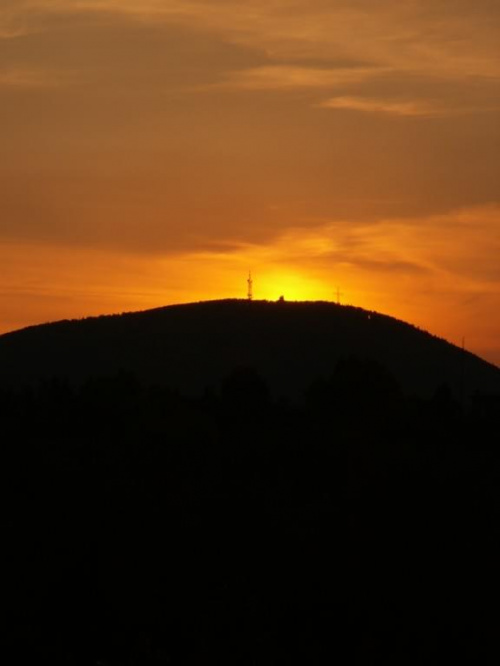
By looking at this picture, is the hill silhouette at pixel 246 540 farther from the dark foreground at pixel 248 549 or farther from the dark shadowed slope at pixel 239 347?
the dark shadowed slope at pixel 239 347

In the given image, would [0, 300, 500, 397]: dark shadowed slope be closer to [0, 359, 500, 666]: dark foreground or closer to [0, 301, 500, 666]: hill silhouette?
[0, 301, 500, 666]: hill silhouette

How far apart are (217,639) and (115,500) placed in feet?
30.5

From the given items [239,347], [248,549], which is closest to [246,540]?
[248,549]

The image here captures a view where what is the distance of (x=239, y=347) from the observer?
489 ft

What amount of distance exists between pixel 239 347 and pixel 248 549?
125 m

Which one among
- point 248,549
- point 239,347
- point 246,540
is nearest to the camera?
point 248,549

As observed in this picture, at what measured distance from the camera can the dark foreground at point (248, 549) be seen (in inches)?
744

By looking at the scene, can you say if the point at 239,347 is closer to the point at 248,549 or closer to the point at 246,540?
the point at 246,540

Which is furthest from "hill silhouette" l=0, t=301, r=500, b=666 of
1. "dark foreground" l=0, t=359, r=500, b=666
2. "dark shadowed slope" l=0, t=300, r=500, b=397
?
"dark shadowed slope" l=0, t=300, r=500, b=397

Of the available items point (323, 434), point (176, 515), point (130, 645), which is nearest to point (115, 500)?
point (176, 515)

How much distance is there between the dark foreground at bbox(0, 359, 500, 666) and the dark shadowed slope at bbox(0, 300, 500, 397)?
96.9 m

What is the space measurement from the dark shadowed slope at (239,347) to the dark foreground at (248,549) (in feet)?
318

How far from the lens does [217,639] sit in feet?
61.0

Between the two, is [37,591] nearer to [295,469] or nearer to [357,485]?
[357,485]
